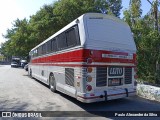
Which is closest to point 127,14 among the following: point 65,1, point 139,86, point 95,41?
Answer: point 139,86

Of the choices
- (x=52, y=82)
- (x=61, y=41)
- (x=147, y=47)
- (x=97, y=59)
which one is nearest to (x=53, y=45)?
(x=61, y=41)

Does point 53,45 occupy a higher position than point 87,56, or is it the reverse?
point 53,45

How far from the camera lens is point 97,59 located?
28.8ft

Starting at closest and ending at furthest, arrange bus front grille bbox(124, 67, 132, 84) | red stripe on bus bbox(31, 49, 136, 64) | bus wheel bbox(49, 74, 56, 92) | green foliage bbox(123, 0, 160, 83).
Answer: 1. red stripe on bus bbox(31, 49, 136, 64)
2. bus front grille bbox(124, 67, 132, 84)
3. bus wheel bbox(49, 74, 56, 92)
4. green foliage bbox(123, 0, 160, 83)

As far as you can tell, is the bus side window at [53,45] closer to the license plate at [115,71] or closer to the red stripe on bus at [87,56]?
the red stripe on bus at [87,56]

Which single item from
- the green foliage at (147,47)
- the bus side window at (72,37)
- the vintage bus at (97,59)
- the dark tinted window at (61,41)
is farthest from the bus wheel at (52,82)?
the green foliage at (147,47)

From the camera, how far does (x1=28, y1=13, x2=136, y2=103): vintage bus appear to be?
859 cm

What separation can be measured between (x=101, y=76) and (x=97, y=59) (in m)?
0.63

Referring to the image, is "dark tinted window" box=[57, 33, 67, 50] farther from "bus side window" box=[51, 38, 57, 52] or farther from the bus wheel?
the bus wheel

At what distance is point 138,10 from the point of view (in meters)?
16.4

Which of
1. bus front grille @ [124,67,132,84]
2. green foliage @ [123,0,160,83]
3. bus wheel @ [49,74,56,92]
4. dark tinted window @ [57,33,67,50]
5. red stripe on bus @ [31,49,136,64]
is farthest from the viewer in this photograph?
green foliage @ [123,0,160,83]

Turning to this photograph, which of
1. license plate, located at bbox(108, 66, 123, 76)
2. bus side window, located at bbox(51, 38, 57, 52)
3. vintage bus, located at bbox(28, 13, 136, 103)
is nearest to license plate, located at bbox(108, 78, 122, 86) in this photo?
vintage bus, located at bbox(28, 13, 136, 103)

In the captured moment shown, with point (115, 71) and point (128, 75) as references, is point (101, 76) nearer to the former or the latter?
point (115, 71)

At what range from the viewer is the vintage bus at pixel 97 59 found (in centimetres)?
859
